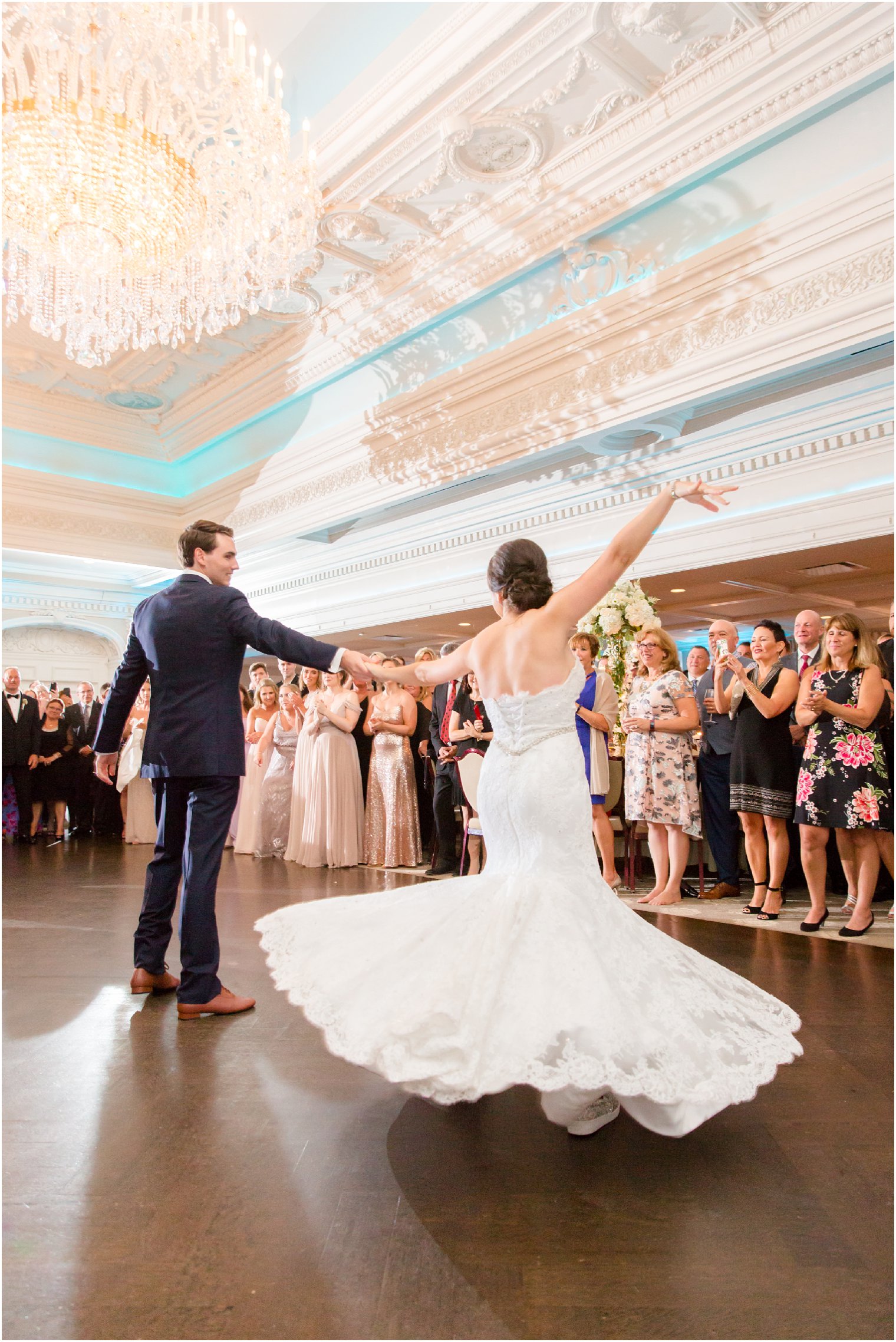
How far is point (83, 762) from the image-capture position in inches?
398

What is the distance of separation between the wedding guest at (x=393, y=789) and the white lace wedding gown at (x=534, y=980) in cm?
449

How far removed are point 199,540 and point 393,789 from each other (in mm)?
4137

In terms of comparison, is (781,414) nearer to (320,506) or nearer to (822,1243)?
(320,506)

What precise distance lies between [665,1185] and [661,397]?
5714 mm

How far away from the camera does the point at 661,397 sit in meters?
6.42

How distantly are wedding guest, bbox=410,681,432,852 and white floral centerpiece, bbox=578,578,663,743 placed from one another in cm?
173

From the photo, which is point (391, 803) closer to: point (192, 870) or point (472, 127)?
point (192, 870)

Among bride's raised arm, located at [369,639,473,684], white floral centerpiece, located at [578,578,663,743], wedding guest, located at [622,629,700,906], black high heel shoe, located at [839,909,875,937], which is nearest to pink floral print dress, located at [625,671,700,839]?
wedding guest, located at [622,629,700,906]

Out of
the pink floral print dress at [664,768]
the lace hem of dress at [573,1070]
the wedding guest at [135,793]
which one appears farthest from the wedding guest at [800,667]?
the wedding guest at [135,793]

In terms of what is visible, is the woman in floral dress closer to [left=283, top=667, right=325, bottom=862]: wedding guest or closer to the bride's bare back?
the bride's bare back

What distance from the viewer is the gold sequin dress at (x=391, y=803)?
690 centimetres

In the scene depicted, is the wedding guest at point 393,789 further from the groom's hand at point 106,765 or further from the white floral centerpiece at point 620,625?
the groom's hand at point 106,765

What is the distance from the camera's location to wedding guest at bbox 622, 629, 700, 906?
16.7ft

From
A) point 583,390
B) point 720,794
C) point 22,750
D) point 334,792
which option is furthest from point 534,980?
point 22,750
